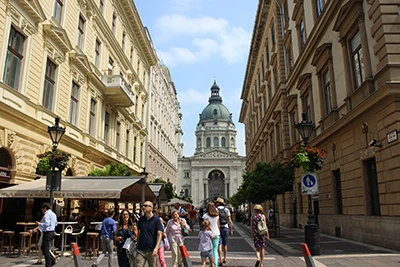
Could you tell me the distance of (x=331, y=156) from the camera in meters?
17.3

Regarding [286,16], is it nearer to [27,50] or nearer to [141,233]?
[27,50]

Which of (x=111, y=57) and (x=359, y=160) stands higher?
(x=111, y=57)

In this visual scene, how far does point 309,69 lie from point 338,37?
15.8 ft

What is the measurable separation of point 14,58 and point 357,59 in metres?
13.8

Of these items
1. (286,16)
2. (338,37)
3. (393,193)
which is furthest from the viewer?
(286,16)

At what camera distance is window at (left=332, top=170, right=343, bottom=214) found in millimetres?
16827

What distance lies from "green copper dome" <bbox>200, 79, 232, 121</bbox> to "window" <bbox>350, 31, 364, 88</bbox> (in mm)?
112935

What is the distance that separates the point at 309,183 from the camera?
1163cm

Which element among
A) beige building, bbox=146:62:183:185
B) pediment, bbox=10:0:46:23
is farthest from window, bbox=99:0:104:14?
beige building, bbox=146:62:183:185

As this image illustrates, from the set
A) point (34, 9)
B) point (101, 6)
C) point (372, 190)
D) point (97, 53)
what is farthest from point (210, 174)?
point (34, 9)

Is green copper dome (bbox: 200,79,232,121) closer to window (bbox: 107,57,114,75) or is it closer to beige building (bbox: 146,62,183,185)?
beige building (bbox: 146,62,183,185)

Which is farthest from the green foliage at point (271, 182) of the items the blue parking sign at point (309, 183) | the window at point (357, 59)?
the blue parking sign at point (309, 183)

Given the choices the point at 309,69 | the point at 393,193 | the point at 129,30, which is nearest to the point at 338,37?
the point at 309,69

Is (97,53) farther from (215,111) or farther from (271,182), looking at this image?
(215,111)
